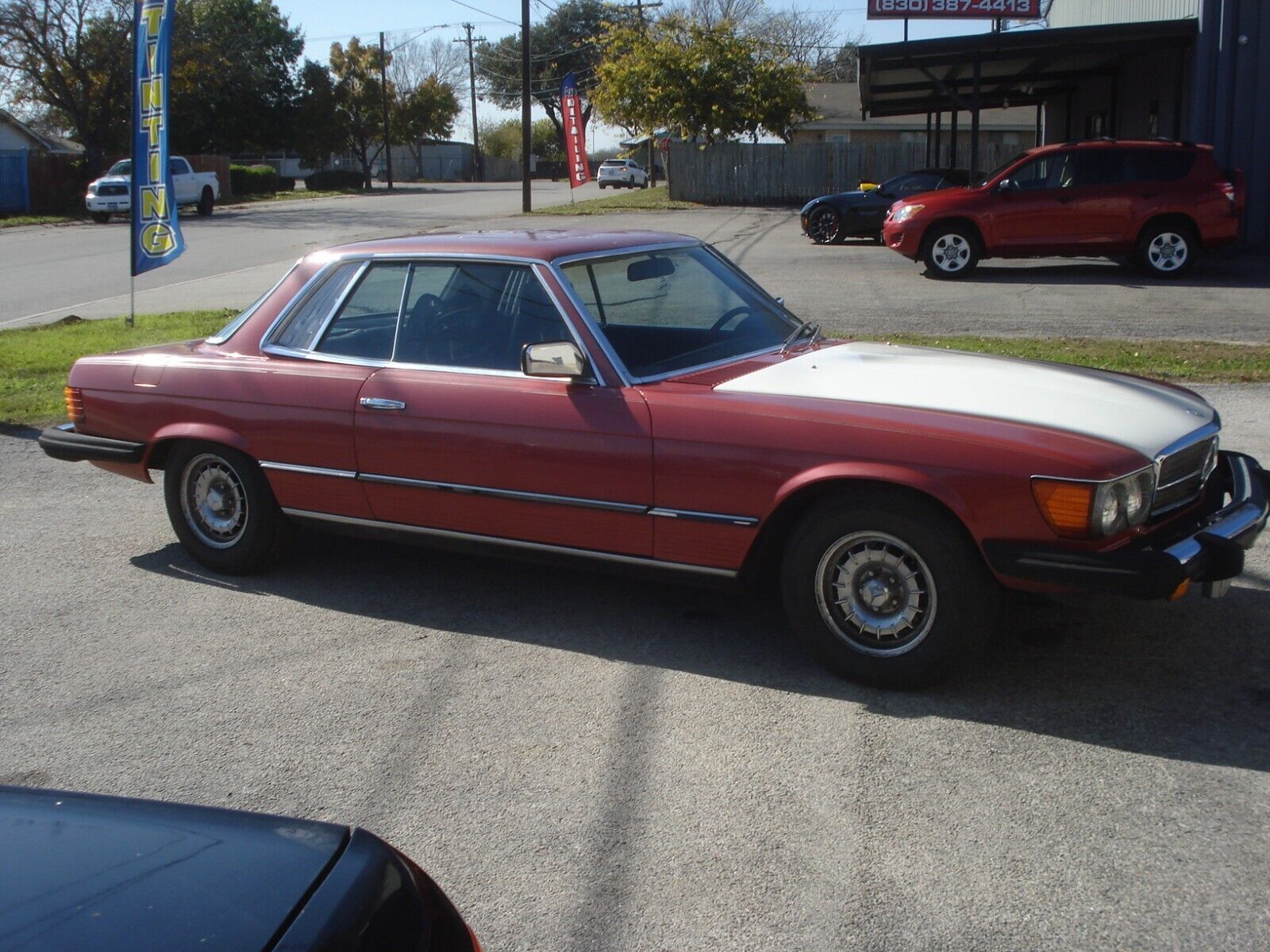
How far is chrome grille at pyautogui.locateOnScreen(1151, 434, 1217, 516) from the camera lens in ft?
14.0

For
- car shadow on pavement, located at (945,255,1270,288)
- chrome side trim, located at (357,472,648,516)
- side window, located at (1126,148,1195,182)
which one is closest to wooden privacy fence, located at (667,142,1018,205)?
car shadow on pavement, located at (945,255,1270,288)

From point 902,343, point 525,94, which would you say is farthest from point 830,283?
point 525,94

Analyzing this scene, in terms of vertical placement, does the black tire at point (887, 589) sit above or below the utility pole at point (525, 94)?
below

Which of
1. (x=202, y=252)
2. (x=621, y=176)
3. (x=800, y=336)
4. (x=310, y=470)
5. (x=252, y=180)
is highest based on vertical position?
(x=621, y=176)

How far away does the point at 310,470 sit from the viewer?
17.8 feet

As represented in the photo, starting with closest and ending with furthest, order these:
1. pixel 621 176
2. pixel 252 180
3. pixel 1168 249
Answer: pixel 1168 249, pixel 252 180, pixel 621 176

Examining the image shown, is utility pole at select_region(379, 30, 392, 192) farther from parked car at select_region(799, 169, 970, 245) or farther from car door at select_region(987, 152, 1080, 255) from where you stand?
car door at select_region(987, 152, 1080, 255)

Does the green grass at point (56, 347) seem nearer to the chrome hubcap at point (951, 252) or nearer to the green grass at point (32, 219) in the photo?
the chrome hubcap at point (951, 252)

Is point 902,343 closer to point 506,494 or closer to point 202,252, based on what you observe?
point 506,494

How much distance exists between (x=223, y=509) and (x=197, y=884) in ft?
13.1

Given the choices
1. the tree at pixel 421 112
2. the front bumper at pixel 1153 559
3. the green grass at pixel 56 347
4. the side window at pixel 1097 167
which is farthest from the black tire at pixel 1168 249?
the tree at pixel 421 112

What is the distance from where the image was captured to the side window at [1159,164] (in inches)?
616

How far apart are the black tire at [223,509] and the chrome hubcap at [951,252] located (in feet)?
41.8

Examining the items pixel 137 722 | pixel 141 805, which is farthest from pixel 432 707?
pixel 141 805
